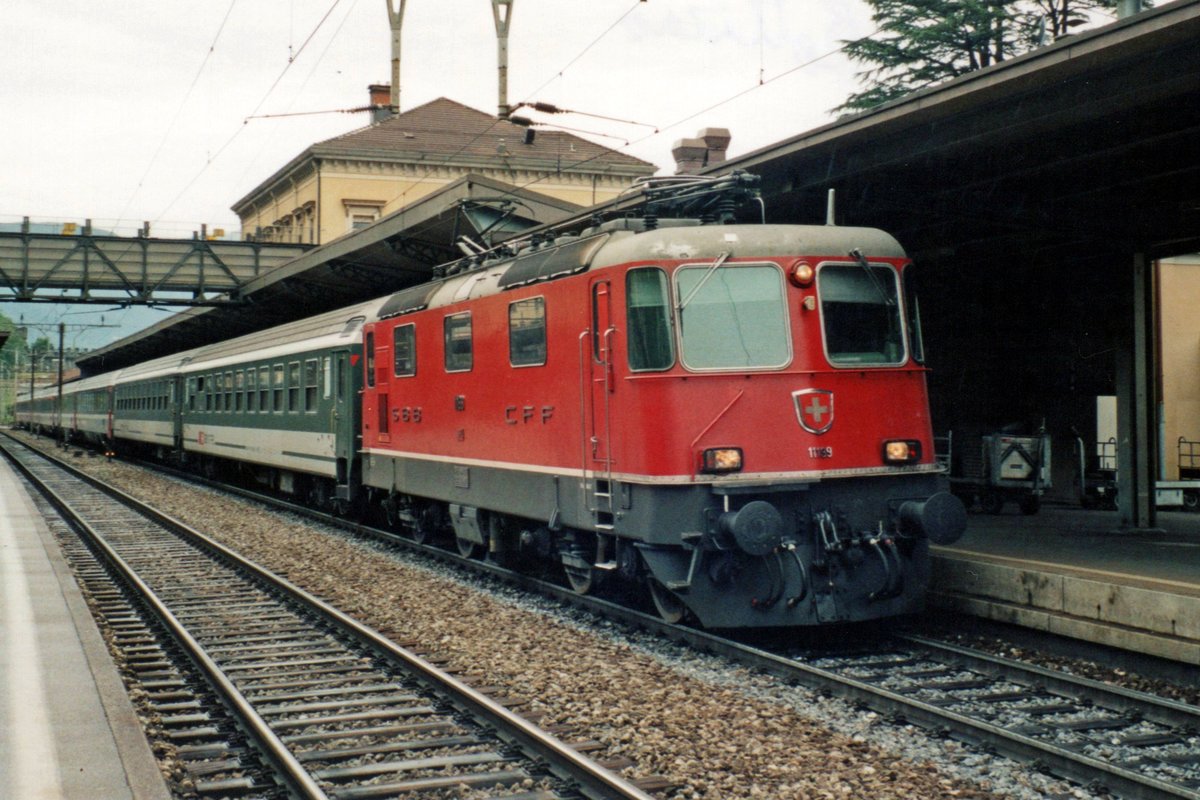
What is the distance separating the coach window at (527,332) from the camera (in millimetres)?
10766

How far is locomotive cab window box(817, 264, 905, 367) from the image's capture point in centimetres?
931

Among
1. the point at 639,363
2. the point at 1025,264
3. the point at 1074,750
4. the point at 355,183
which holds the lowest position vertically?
the point at 1074,750

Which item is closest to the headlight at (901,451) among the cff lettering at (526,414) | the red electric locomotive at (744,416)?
the red electric locomotive at (744,416)

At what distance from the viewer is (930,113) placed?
1053cm

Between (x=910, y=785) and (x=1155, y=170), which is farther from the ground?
(x=1155, y=170)

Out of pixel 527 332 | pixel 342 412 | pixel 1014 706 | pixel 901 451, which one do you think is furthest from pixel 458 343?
pixel 1014 706

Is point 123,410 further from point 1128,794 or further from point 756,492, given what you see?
point 1128,794

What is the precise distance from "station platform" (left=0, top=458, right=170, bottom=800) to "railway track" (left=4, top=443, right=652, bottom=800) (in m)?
0.38

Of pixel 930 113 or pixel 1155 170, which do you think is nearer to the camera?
pixel 930 113

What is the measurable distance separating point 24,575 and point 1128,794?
1047 centimetres

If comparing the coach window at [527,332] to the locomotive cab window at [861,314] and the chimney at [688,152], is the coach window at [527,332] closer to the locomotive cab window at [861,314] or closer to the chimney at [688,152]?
the locomotive cab window at [861,314]

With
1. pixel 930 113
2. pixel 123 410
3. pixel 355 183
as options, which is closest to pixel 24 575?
pixel 930 113

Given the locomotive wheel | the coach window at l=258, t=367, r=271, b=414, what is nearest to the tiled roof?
the coach window at l=258, t=367, r=271, b=414

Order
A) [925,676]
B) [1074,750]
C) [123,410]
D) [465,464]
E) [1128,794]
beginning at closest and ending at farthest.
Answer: [1128,794]
[1074,750]
[925,676]
[465,464]
[123,410]
